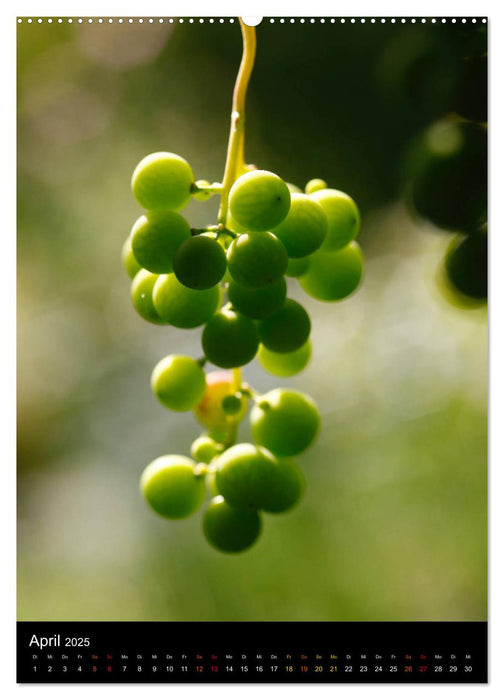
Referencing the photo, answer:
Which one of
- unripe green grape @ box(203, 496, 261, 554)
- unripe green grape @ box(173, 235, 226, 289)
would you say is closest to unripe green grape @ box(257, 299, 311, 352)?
unripe green grape @ box(173, 235, 226, 289)

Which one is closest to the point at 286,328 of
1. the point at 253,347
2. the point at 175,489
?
the point at 253,347

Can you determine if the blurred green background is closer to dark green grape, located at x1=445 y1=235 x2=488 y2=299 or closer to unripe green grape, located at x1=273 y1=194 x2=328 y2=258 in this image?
dark green grape, located at x1=445 y1=235 x2=488 y2=299

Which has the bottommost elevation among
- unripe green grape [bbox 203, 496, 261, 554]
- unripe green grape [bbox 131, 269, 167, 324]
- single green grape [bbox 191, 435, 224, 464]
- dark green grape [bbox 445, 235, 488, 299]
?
unripe green grape [bbox 203, 496, 261, 554]

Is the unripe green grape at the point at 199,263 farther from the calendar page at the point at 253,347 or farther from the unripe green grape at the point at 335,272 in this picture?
the unripe green grape at the point at 335,272

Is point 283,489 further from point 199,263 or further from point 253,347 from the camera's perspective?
point 199,263

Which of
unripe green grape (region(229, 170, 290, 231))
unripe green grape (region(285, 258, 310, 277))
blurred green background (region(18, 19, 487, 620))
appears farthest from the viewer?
blurred green background (region(18, 19, 487, 620))

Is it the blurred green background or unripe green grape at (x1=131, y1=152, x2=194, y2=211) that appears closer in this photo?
unripe green grape at (x1=131, y1=152, x2=194, y2=211)

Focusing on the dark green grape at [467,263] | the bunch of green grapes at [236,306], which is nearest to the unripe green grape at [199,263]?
the bunch of green grapes at [236,306]
